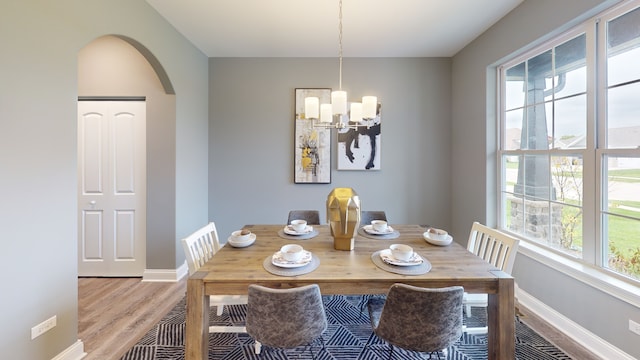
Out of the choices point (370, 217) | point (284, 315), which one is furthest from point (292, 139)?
point (284, 315)

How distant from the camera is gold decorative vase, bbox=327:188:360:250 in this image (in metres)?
1.77

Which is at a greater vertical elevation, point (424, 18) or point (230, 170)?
point (424, 18)

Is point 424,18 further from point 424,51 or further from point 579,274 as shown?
point 579,274

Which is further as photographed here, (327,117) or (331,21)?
(331,21)

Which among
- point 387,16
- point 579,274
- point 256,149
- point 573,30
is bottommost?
point 579,274

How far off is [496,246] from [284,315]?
5.26 feet

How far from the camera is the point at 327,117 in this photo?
2125mm

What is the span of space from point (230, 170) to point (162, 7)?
2.01m

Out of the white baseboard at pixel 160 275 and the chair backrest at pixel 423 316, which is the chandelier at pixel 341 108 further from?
the white baseboard at pixel 160 275

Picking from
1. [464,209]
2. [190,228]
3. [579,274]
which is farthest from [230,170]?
[579,274]

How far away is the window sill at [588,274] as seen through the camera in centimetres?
170

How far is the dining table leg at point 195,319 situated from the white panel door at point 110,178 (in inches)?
84.4

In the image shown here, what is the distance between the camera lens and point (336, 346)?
6.51 feet

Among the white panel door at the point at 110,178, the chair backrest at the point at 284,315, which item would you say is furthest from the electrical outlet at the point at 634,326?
the white panel door at the point at 110,178
